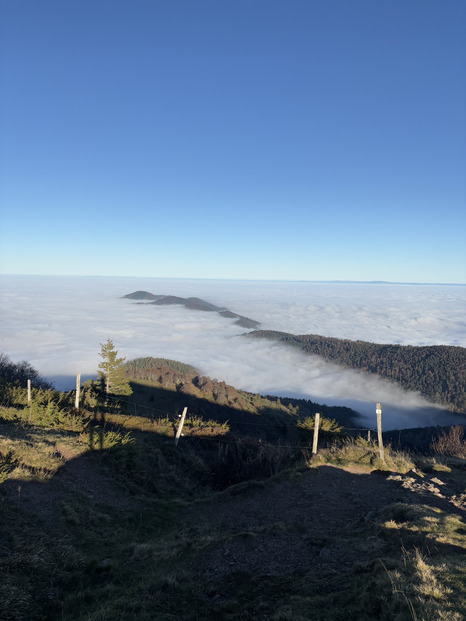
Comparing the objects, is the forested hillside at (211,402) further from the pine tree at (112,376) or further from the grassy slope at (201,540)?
the grassy slope at (201,540)

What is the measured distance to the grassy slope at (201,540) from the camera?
491 cm

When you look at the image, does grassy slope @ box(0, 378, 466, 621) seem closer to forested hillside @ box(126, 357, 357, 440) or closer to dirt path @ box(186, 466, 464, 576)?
dirt path @ box(186, 466, 464, 576)

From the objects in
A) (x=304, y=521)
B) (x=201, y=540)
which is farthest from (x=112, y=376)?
(x=304, y=521)

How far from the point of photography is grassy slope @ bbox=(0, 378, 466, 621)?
193 inches

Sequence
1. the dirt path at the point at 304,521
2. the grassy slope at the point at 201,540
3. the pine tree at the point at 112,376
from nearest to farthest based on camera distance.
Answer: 1. the grassy slope at the point at 201,540
2. the dirt path at the point at 304,521
3. the pine tree at the point at 112,376

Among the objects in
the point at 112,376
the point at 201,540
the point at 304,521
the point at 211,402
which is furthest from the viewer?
the point at 211,402

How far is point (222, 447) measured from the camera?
18.1m

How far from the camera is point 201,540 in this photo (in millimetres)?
7766

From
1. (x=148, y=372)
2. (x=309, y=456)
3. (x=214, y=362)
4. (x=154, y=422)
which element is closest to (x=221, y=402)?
(x=148, y=372)

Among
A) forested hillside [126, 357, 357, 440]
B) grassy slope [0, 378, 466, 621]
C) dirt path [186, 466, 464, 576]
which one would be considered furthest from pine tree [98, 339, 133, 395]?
forested hillside [126, 357, 357, 440]

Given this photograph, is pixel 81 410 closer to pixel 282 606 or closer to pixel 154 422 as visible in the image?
pixel 154 422

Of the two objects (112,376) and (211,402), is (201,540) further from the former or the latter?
(211,402)

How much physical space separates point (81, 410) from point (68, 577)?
1335 cm

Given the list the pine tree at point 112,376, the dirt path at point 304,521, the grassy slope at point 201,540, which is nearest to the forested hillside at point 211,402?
the pine tree at point 112,376
